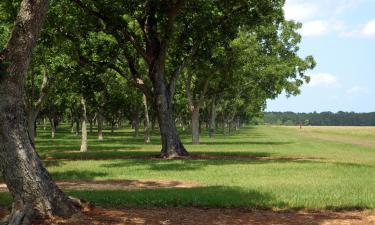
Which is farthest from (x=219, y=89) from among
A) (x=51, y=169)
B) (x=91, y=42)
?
(x=51, y=169)

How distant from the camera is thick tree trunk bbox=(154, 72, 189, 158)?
28.8m

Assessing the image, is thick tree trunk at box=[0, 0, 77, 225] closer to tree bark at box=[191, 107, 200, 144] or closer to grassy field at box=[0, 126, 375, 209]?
grassy field at box=[0, 126, 375, 209]

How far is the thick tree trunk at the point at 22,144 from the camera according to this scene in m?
9.76

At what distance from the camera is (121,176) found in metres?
19.7

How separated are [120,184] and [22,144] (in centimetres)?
743

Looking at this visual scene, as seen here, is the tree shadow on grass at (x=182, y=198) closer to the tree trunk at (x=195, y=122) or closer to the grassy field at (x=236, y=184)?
the grassy field at (x=236, y=184)

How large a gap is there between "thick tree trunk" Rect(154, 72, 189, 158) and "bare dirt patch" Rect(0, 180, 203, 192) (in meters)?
11.0

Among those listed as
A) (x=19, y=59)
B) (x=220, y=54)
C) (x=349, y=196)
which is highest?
(x=220, y=54)

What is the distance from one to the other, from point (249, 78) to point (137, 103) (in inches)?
522

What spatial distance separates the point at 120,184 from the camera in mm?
17000

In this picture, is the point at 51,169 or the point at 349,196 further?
the point at 51,169

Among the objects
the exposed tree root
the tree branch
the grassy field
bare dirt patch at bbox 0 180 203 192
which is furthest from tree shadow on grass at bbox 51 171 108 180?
the tree branch

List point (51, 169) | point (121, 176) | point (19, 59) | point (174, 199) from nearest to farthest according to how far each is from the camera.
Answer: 1. point (19, 59)
2. point (174, 199)
3. point (121, 176)
4. point (51, 169)

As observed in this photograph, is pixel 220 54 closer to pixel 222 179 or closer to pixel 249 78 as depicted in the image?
pixel 222 179
